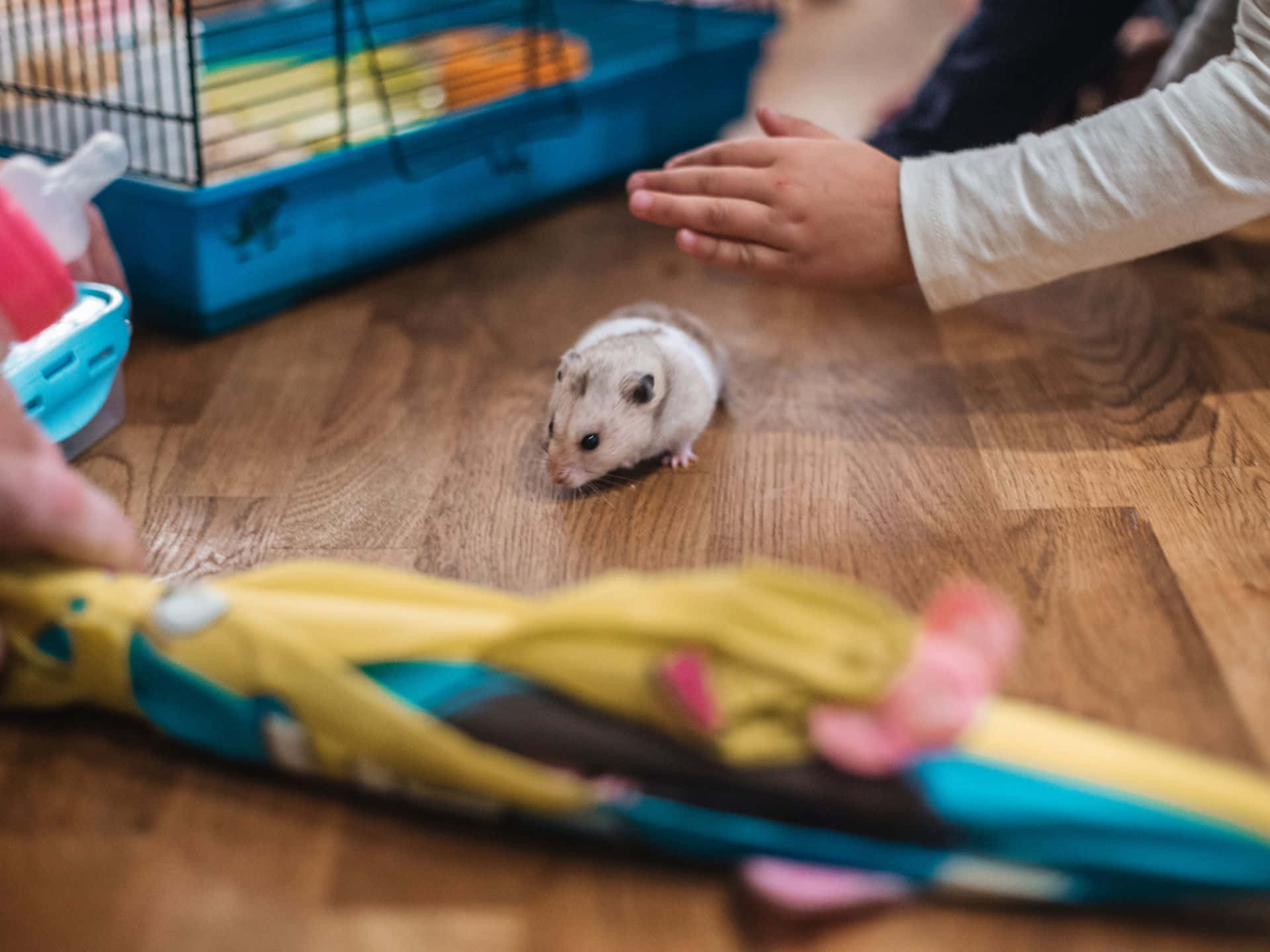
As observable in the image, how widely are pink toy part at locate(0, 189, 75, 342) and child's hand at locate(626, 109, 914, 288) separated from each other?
62 cm

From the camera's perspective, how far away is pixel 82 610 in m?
0.84

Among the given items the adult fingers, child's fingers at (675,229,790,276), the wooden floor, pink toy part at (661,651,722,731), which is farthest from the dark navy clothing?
pink toy part at (661,651,722,731)

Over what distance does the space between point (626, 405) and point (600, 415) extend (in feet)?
0.11

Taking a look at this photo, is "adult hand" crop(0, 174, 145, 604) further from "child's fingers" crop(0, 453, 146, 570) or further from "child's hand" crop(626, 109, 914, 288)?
"child's hand" crop(626, 109, 914, 288)

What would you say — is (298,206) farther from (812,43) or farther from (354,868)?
(812,43)

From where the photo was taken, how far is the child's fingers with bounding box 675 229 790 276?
4.44ft

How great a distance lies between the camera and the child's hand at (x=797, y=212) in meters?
1.32

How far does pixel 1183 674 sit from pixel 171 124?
60.1 inches

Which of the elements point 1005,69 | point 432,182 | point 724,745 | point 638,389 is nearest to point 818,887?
point 724,745

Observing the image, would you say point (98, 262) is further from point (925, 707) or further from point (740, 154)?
point (925, 707)

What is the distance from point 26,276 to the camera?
3.41 ft

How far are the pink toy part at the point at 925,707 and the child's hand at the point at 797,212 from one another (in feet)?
2.18

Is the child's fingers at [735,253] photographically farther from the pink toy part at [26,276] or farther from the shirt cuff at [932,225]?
the pink toy part at [26,276]

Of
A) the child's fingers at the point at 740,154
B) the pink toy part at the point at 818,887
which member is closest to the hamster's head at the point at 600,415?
the child's fingers at the point at 740,154
